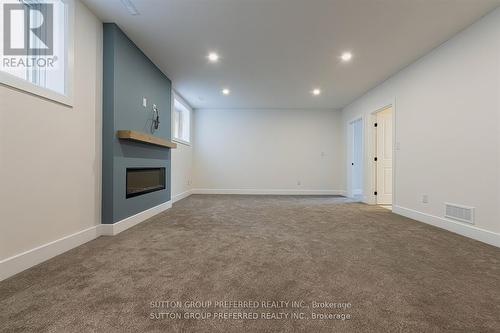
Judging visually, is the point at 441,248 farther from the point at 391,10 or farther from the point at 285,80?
→ the point at 285,80

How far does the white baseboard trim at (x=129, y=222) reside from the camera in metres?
2.70

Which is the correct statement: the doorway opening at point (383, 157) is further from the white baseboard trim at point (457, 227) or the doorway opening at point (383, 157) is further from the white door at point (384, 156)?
the white baseboard trim at point (457, 227)

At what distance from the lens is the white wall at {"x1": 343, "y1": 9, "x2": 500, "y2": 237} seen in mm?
2498

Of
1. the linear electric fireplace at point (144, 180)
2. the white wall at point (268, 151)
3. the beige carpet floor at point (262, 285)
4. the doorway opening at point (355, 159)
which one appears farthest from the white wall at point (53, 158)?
the doorway opening at point (355, 159)

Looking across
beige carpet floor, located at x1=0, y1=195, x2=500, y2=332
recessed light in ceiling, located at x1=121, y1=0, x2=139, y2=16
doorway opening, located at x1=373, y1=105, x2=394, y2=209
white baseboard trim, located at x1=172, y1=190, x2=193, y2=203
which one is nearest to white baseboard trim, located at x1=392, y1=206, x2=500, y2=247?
beige carpet floor, located at x1=0, y1=195, x2=500, y2=332

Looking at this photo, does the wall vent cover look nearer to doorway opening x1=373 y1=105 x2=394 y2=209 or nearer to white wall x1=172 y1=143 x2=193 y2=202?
doorway opening x1=373 y1=105 x2=394 y2=209

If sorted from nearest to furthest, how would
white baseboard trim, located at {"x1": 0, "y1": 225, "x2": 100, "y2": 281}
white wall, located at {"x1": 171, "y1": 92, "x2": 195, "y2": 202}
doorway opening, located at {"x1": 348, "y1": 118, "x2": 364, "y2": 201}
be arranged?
white baseboard trim, located at {"x1": 0, "y1": 225, "x2": 100, "y2": 281}
white wall, located at {"x1": 171, "y1": 92, "x2": 195, "y2": 202}
doorway opening, located at {"x1": 348, "y1": 118, "x2": 364, "y2": 201}

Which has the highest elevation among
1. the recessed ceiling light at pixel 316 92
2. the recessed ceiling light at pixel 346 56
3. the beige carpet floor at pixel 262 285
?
the recessed ceiling light at pixel 316 92

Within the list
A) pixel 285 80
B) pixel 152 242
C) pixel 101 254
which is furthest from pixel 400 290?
pixel 285 80

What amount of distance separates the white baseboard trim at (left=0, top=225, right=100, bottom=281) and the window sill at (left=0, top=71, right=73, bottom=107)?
1.27 m

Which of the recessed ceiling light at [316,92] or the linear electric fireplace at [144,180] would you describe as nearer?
the linear electric fireplace at [144,180]

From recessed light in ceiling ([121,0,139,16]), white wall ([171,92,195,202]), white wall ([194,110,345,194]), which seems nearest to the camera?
recessed light in ceiling ([121,0,139,16])

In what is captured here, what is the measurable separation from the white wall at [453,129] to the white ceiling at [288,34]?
0.26 meters

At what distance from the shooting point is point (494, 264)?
1927 millimetres
